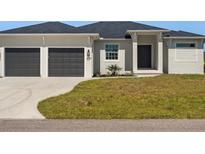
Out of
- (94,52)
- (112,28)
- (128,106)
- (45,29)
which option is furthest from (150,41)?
(128,106)

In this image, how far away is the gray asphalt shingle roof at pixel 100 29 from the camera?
27263 mm

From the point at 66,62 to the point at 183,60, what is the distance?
9001 mm

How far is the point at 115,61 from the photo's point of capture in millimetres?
27672

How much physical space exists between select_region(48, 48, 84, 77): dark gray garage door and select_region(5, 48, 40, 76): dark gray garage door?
1048 mm

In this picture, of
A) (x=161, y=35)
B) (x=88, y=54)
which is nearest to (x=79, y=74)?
(x=88, y=54)

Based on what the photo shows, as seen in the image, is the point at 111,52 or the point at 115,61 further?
the point at 111,52

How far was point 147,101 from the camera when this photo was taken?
512 inches

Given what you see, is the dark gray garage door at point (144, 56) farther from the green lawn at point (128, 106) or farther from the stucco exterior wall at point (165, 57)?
the green lawn at point (128, 106)

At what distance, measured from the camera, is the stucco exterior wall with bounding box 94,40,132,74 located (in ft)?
90.8

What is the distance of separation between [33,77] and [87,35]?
491cm

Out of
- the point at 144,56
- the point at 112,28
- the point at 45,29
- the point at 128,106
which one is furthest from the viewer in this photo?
the point at 112,28

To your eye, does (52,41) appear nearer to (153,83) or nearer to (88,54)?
(88,54)

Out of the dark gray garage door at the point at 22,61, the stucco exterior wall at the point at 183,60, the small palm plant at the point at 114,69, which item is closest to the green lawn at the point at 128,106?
the small palm plant at the point at 114,69

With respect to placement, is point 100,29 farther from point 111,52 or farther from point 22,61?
point 22,61
